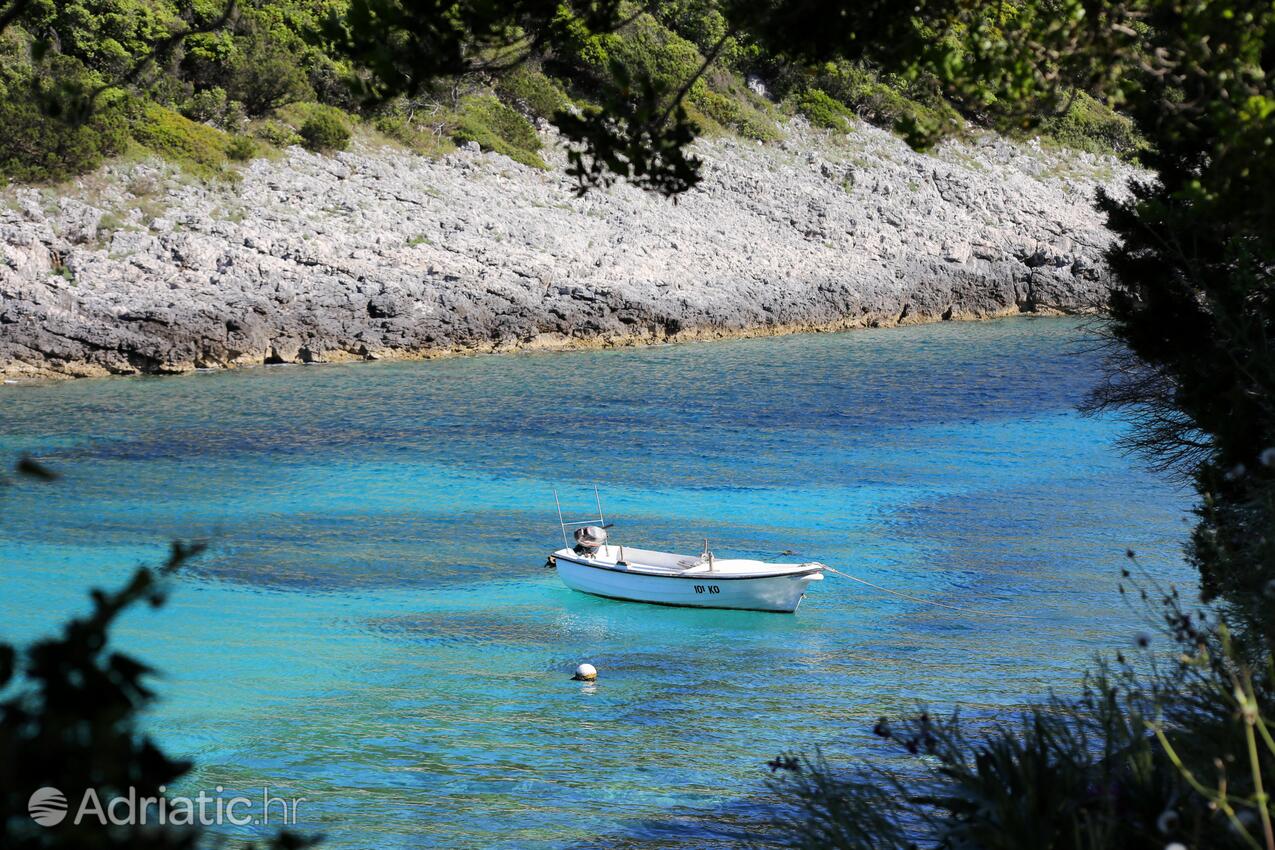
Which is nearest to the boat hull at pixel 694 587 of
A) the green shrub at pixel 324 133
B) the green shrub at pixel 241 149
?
the green shrub at pixel 241 149

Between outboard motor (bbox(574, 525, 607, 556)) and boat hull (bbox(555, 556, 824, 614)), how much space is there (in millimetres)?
381

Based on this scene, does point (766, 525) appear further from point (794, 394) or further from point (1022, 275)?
point (1022, 275)

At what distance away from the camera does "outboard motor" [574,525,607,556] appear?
18016 millimetres

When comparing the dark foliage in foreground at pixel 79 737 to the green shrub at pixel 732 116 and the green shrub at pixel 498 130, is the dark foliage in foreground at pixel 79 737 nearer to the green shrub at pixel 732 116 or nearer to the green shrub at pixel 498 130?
the green shrub at pixel 498 130

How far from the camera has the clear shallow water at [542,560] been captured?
11422mm

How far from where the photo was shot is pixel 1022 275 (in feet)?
160

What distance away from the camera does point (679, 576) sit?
671 inches

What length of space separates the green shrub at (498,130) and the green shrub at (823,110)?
13.3 m

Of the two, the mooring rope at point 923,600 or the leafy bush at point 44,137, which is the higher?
the leafy bush at point 44,137

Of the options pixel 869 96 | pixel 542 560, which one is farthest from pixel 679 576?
pixel 869 96

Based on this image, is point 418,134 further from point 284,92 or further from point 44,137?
point 44,137

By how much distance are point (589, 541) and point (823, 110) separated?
39.9 metres

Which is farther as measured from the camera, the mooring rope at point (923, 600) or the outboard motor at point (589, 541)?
the outboard motor at point (589, 541)

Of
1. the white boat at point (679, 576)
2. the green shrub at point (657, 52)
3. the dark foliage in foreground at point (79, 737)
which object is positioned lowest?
the white boat at point (679, 576)
